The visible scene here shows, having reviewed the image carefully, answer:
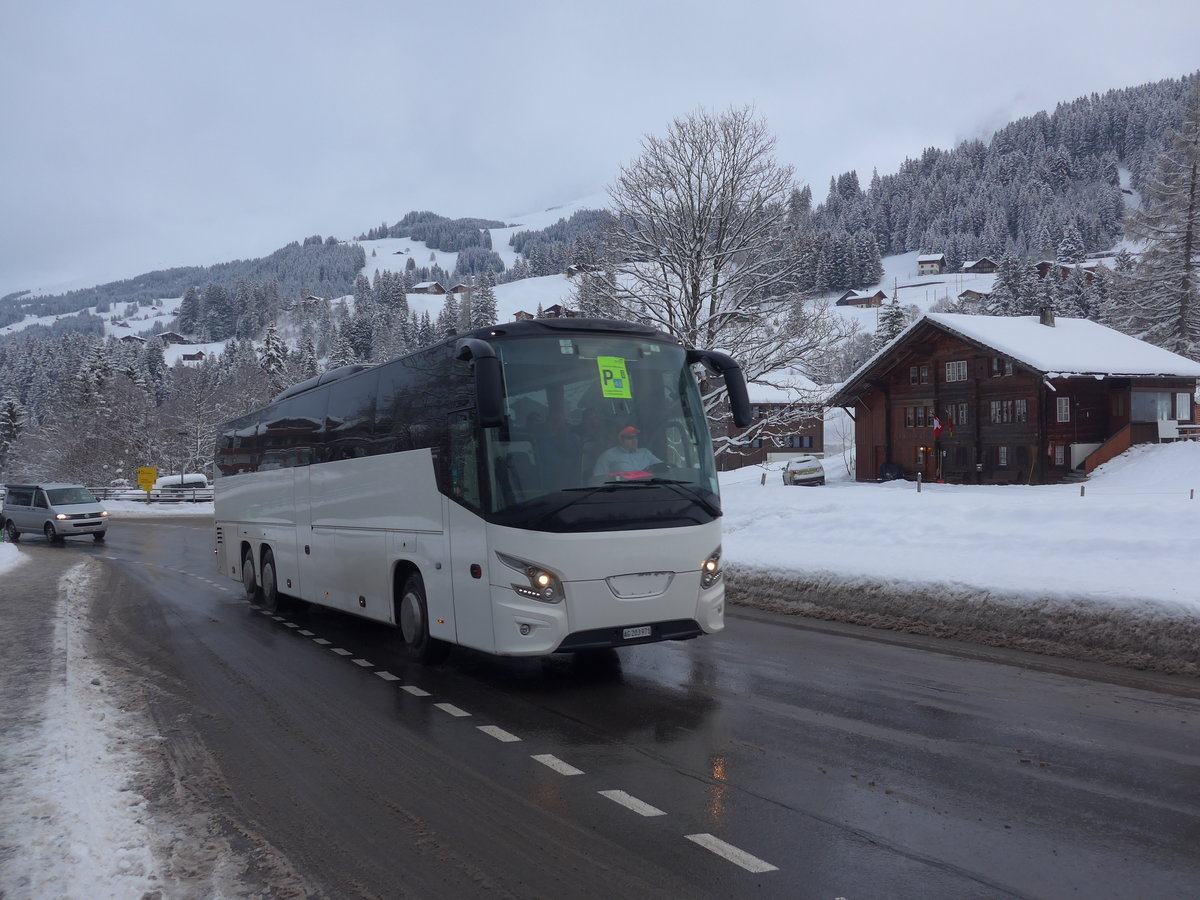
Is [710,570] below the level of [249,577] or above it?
above

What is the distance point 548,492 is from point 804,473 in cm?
4536

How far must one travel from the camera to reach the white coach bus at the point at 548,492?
8.01 m

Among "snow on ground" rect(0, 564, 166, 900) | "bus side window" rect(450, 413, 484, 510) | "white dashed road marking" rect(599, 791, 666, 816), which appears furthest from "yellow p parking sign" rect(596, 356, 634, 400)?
"snow on ground" rect(0, 564, 166, 900)

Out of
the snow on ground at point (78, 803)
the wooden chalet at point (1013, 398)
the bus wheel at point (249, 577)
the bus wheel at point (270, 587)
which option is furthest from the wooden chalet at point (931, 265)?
the snow on ground at point (78, 803)

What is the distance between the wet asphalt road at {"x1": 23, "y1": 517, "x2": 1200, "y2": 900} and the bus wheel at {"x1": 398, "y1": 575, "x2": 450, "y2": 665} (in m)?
0.20

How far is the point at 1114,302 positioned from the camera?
56219 mm

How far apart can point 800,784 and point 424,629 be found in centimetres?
513

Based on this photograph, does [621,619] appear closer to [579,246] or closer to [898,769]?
[898,769]

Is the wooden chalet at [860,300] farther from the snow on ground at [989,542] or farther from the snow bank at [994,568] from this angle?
the snow bank at [994,568]

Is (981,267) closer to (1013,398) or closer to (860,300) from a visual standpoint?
(860,300)

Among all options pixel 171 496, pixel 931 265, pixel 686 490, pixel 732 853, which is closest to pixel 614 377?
pixel 686 490

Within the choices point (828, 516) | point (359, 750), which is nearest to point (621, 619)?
point (359, 750)

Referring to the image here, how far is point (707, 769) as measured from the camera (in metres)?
6.04

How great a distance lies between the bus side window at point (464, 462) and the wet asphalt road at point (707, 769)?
185 cm
